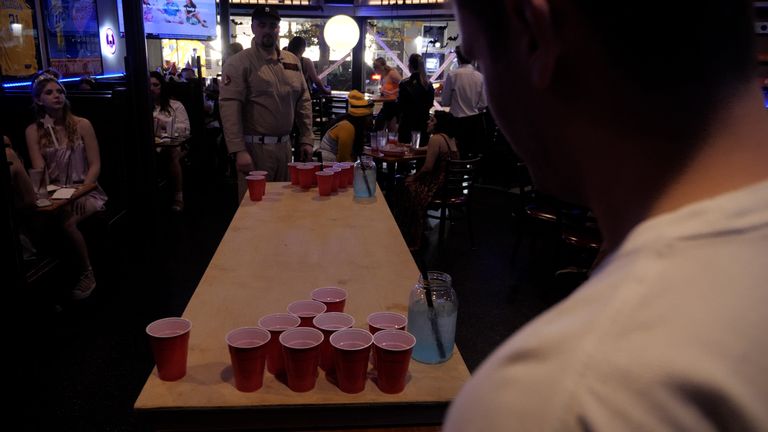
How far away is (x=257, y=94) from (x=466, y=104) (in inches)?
157

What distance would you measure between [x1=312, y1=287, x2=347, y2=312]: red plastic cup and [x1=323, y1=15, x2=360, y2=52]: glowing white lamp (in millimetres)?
7595

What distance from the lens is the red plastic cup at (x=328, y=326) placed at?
1.32 m

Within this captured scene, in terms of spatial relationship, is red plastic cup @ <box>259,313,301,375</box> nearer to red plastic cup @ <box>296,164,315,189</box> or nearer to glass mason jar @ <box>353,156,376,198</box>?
glass mason jar @ <box>353,156,376,198</box>

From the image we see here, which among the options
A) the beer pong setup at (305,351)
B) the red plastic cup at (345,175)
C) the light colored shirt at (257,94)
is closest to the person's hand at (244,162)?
the light colored shirt at (257,94)

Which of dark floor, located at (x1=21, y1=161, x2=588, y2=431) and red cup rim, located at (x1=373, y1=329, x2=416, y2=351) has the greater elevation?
red cup rim, located at (x1=373, y1=329, x2=416, y2=351)

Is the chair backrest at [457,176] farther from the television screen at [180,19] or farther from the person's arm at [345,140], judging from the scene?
the television screen at [180,19]

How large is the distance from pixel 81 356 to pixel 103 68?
226 inches

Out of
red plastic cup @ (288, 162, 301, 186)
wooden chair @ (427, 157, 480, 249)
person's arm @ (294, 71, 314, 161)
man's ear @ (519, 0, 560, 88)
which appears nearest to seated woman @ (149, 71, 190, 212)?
person's arm @ (294, 71, 314, 161)

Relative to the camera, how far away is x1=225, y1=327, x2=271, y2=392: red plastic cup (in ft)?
3.93

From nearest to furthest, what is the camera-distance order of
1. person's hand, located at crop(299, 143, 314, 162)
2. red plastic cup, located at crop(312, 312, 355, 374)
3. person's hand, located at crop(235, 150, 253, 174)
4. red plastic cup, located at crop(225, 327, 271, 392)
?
1. red plastic cup, located at crop(225, 327, 271, 392)
2. red plastic cup, located at crop(312, 312, 355, 374)
3. person's hand, located at crop(235, 150, 253, 174)
4. person's hand, located at crop(299, 143, 314, 162)

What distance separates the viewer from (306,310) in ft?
4.72

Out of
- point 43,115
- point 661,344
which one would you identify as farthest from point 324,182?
point 43,115

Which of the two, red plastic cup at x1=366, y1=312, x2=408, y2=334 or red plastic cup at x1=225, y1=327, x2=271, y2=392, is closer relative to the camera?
red plastic cup at x1=225, y1=327, x2=271, y2=392

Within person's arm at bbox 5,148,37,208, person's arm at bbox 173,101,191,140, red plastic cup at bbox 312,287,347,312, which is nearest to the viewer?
red plastic cup at bbox 312,287,347,312
